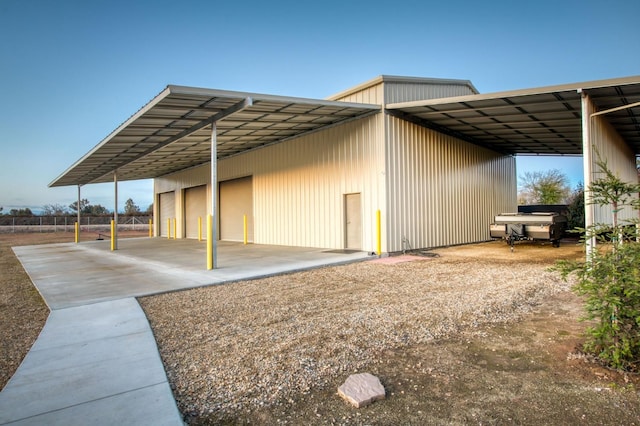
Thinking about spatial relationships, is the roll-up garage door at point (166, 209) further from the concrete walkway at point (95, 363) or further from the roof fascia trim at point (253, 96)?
the roof fascia trim at point (253, 96)

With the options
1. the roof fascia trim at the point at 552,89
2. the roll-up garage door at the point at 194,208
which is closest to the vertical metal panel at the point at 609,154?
the roof fascia trim at the point at 552,89

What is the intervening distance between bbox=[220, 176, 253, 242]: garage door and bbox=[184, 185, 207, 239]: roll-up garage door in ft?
8.42

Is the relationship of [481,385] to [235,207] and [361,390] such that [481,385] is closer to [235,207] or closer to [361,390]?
[361,390]

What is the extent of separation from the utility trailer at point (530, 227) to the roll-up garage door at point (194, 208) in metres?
16.4

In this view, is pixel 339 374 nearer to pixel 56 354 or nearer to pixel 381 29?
pixel 56 354

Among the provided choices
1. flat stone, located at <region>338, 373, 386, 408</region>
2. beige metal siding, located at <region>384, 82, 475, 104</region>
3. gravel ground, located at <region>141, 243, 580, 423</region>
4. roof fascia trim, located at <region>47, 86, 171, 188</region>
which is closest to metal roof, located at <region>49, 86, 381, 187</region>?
roof fascia trim, located at <region>47, 86, 171, 188</region>

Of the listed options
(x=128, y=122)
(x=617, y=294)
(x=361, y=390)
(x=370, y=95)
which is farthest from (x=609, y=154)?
(x=128, y=122)

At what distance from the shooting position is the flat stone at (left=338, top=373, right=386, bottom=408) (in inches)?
99.3

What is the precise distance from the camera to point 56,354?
355 cm

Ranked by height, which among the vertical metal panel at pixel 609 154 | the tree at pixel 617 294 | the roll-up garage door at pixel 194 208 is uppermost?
the vertical metal panel at pixel 609 154

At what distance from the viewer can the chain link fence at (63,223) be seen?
34.7m

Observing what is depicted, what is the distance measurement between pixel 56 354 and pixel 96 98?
24875 millimetres

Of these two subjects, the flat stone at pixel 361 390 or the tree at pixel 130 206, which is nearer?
the flat stone at pixel 361 390

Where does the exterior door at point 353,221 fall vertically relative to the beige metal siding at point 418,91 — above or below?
below
